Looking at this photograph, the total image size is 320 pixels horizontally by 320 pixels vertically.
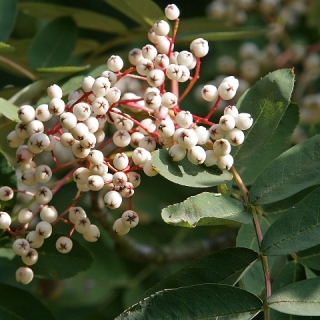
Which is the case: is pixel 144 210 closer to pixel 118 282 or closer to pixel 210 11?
pixel 118 282

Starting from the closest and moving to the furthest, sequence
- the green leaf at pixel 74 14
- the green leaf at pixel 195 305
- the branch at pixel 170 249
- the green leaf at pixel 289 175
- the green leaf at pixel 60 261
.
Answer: the green leaf at pixel 195 305, the green leaf at pixel 289 175, the green leaf at pixel 60 261, the green leaf at pixel 74 14, the branch at pixel 170 249

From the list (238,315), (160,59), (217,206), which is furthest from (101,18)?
(238,315)

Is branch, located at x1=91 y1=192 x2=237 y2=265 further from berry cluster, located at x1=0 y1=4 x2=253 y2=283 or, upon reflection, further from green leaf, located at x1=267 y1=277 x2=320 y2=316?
green leaf, located at x1=267 y1=277 x2=320 y2=316

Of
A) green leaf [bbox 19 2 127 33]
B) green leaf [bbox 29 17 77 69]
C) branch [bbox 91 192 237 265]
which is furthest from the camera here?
branch [bbox 91 192 237 265]

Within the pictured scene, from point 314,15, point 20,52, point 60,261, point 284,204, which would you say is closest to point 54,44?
point 20,52

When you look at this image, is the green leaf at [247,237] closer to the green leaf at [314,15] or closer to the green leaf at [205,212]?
the green leaf at [205,212]

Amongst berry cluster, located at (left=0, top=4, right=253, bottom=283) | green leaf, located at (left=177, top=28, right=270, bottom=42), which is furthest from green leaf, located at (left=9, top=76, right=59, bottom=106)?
green leaf, located at (left=177, top=28, right=270, bottom=42)

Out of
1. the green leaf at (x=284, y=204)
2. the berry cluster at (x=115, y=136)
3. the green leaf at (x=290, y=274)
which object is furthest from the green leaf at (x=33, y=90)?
the green leaf at (x=290, y=274)
